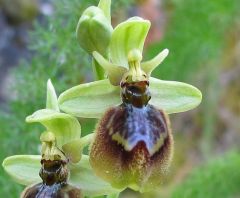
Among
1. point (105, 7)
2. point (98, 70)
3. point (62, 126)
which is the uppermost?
point (105, 7)

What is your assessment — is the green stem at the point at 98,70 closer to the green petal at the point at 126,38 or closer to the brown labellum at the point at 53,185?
the green petal at the point at 126,38

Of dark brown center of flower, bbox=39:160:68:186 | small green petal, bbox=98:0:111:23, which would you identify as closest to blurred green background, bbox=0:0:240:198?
small green petal, bbox=98:0:111:23

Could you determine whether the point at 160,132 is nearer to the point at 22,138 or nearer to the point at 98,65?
the point at 98,65

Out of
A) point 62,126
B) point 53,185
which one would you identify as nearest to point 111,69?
point 62,126

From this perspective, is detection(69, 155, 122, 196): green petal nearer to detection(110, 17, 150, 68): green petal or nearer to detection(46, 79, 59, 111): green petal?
detection(46, 79, 59, 111): green petal

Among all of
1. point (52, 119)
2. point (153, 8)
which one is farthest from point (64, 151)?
point (153, 8)

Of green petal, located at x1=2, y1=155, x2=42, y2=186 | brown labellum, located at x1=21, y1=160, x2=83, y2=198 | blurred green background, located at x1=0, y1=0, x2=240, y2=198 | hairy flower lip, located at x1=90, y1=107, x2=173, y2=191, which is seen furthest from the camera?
blurred green background, located at x1=0, y1=0, x2=240, y2=198

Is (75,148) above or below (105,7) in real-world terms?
below

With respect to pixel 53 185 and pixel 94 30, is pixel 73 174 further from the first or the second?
pixel 94 30
